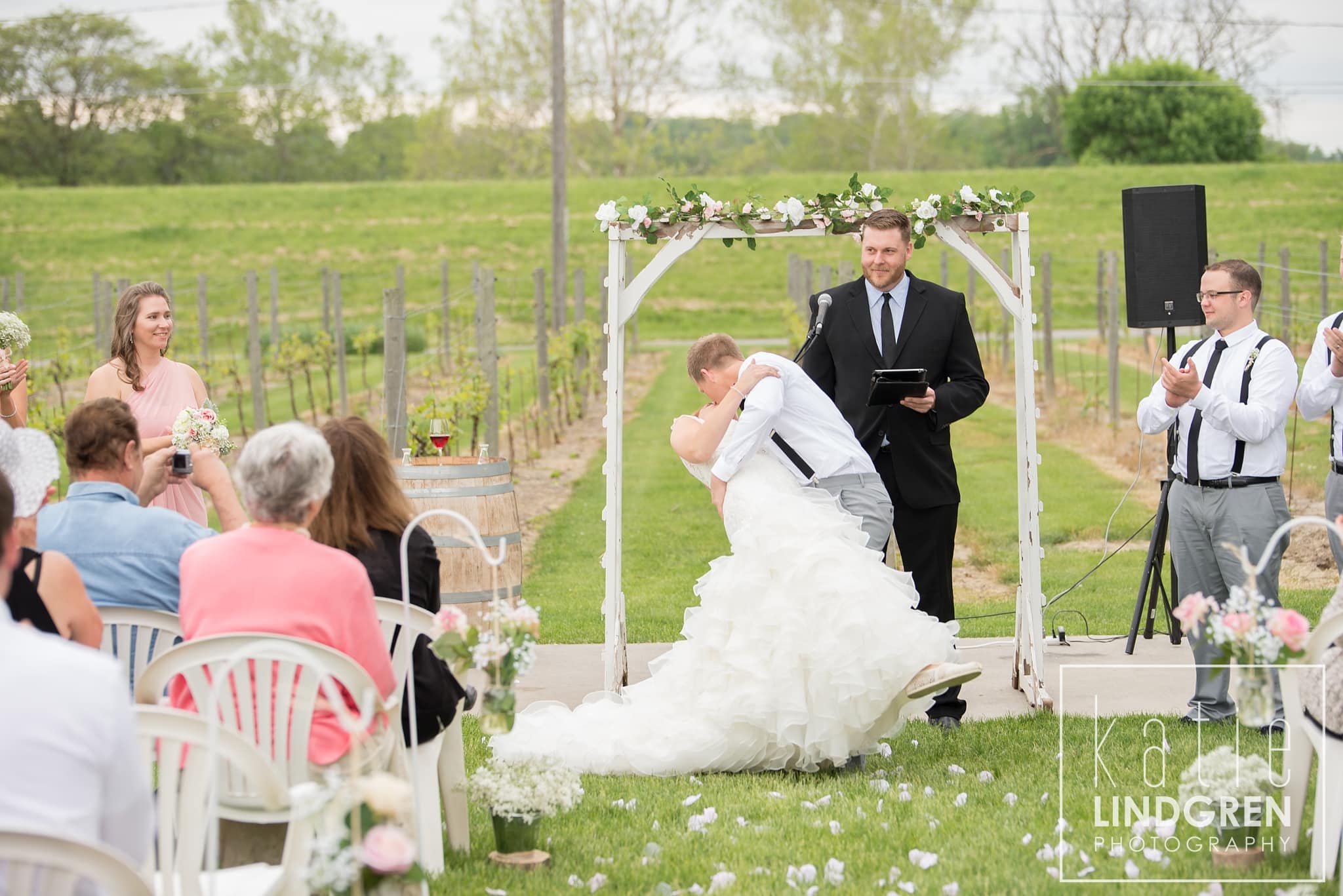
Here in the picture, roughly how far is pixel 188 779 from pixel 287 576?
19.2 inches

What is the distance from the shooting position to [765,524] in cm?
452

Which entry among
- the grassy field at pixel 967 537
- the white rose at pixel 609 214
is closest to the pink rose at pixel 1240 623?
the white rose at pixel 609 214

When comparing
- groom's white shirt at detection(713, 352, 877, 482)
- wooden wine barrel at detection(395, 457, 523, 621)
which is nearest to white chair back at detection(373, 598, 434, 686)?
groom's white shirt at detection(713, 352, 877, 482)

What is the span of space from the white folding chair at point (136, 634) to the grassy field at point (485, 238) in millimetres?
20440

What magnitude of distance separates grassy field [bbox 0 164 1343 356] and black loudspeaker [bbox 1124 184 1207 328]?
1743 centimetres

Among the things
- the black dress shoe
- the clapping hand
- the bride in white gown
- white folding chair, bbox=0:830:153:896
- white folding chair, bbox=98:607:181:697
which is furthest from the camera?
the black dress shoe

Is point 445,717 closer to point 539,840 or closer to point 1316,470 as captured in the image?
point 539,840

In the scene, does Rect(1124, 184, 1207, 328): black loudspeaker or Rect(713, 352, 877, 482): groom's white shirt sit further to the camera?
Rect(1124, 184, 1207, 328): black loudspeaker

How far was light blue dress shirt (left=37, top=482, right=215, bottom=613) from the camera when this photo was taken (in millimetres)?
3354

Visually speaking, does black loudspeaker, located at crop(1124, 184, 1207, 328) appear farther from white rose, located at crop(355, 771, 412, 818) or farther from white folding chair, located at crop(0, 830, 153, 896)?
white folding chair, located at crop(0, 830, 153, 896)

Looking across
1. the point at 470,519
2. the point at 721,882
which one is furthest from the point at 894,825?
the point at 470,519

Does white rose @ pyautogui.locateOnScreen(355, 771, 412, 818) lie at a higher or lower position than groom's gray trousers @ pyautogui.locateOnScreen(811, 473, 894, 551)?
lower

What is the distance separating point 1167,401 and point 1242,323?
0.48 meters

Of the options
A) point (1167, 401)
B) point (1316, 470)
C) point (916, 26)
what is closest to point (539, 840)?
point (1167, 401)
